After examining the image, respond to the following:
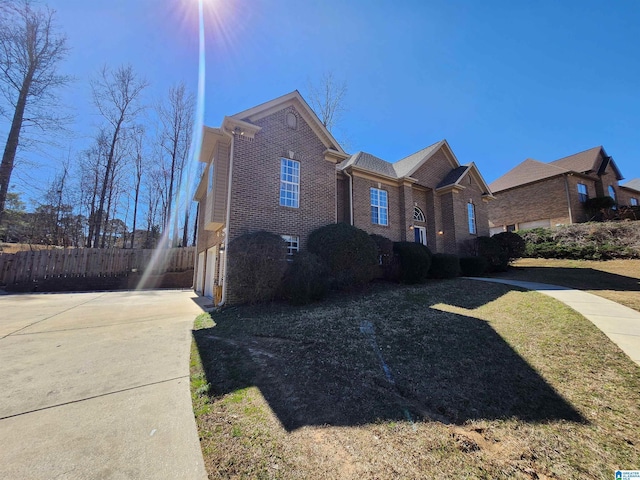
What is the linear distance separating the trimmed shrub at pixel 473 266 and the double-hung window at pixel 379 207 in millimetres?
4763

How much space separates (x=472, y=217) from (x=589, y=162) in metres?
17.8

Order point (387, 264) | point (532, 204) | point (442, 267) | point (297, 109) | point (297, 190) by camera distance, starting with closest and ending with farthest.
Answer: point (297, 190) < point (297, 109) < point (387, 264) < point (442, 267) < point (532, 204)

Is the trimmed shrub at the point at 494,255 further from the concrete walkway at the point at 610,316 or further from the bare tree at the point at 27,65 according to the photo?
the bare tree at the point at 27,65

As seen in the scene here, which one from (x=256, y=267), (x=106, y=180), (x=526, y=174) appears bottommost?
(x=256, y=267)

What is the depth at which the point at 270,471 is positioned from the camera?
2186mm

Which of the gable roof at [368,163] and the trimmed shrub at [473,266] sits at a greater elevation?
the gable roof at [368,163]

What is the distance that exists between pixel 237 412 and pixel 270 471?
1047 mm

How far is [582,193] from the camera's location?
23.8 metres

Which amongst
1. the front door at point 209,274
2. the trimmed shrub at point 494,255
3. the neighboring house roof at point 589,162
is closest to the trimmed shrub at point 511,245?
the trimmed shrub at point 494,255

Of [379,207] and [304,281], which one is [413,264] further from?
[304,281]

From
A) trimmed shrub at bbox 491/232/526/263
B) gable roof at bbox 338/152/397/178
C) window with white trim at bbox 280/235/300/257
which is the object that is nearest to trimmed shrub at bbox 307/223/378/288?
window with white trim at bbox 280/235/300/257

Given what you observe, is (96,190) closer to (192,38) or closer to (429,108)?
(192,38)

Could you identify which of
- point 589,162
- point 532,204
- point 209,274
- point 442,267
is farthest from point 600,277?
point 589,162

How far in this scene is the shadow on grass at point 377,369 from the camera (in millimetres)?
3035
